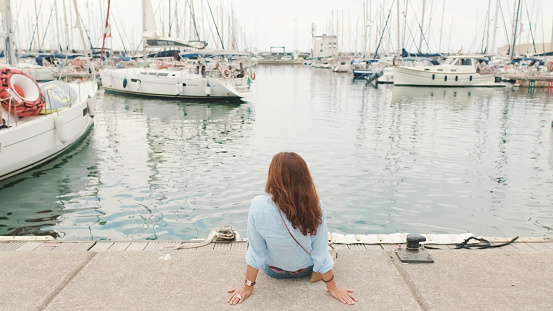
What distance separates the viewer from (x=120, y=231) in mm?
7723

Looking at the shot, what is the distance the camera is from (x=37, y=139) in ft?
37.1

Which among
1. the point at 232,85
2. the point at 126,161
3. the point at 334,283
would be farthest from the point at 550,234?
the point at 232,85

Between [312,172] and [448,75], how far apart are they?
111 ft

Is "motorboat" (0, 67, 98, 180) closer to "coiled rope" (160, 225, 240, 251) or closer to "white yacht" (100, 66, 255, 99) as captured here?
"coiled rope" (160, 225, 240, 251)

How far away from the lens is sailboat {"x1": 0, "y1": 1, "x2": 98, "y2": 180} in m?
10.2

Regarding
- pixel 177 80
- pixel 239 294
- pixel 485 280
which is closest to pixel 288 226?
pixel 239 294

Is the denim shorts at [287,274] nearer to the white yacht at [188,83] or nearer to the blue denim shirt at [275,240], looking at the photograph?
the blue denim shirt at [275,240]

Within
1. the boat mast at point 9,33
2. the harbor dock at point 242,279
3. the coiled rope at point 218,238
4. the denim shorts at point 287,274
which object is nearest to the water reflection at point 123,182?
the coiled rope at point 218,238

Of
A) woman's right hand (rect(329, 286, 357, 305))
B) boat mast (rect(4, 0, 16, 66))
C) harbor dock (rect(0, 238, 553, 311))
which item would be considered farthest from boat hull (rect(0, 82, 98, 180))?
woman's right hand (rect(329, 286, 357, 305))

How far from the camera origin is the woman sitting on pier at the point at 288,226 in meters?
3.42

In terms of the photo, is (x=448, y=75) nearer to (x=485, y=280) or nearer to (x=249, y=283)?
(x=485, y=280)

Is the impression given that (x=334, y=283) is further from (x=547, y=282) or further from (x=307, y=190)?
(x=547, y=282)

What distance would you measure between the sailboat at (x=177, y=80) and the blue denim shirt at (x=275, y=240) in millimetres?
24057

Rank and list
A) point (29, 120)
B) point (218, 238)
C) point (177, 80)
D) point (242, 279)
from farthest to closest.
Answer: point (177, 80), point (29, 120), point (218, 238), point (242, 279)
